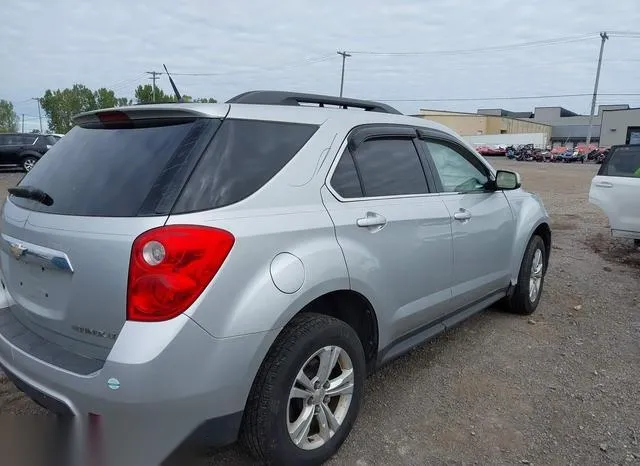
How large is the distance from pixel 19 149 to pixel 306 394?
2196cm

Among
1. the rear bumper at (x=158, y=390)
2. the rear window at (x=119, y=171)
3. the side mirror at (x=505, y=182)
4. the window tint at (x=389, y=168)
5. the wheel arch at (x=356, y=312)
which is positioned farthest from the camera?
the side mirror at (x=505, y=182)

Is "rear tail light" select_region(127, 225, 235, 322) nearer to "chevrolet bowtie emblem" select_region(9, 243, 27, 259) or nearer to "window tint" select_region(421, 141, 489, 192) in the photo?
"chevrolet bowtie emblem" select_region(9, 243, 27, 259)

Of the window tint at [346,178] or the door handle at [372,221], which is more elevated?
the window tint at [346,178]

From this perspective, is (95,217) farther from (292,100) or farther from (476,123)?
(476,123)

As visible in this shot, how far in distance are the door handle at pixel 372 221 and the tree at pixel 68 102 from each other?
82.8 m

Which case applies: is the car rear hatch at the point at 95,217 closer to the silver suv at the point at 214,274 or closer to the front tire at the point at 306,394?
the silver suv at the point at 214,274

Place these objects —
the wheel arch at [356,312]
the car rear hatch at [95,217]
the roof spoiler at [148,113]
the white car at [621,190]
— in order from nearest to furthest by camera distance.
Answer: the car rear hatch at [95,217]
the roof spoiler at [148,113]
the wheel arch at [356,312]
the white car at [621,190]

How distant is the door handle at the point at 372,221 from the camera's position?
8.49 feet

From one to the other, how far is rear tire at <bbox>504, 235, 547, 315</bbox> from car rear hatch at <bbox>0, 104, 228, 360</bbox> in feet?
10.4

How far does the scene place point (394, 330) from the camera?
288 centimetres

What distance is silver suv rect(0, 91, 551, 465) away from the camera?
1.91 meters

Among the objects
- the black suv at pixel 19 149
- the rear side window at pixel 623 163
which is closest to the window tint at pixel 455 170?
the rear side window at pixel 623 163

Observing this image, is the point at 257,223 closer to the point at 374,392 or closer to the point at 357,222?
the point at 357,222

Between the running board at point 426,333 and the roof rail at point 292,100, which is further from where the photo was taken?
the running board at point 426,333
